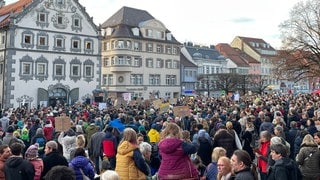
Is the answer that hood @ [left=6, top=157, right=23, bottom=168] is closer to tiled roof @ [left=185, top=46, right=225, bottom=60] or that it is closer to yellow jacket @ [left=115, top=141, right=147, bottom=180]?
yellow jacket @ [left=115, top=141, right=147, bottom=180]

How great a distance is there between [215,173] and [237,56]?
83702mm

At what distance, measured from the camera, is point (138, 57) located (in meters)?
58.7

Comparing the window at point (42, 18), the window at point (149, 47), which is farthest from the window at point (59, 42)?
the window at point (149, 47)

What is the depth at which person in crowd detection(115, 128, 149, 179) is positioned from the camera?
6805mm

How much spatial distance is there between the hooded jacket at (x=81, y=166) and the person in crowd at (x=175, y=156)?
1336mm

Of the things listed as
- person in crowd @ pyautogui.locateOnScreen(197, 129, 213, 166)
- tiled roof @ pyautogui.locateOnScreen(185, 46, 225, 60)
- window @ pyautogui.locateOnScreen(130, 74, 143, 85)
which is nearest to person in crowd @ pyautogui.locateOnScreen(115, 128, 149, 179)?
person in crowd @ pyautogui.locateOnScreen(197, 129, 213, 166)

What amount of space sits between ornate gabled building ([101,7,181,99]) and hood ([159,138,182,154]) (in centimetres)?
4929

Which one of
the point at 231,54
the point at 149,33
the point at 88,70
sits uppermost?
the point at 149,33

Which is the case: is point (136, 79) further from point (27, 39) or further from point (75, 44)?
point (27, 39)

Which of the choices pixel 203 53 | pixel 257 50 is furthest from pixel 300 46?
pixel 257 50

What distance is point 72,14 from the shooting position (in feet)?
150

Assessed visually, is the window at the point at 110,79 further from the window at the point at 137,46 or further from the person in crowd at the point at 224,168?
the person in crowd at the point at 224,168

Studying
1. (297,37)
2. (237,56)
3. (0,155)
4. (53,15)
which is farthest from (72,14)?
(237,56)

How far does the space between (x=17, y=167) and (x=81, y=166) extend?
1018 millimetres
